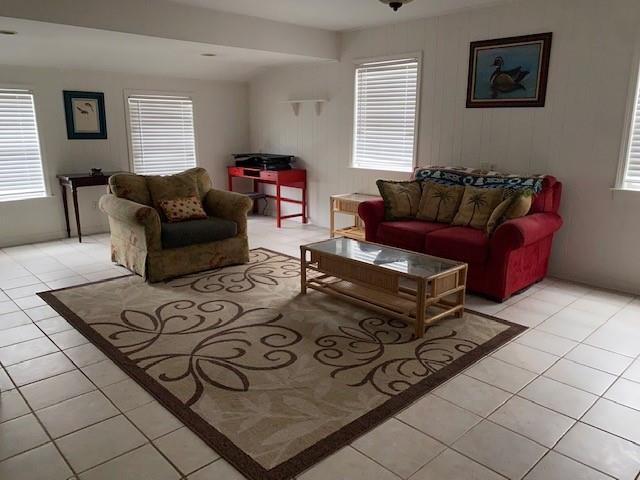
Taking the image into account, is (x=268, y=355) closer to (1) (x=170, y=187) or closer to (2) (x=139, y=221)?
(2) (x=139, y=221)

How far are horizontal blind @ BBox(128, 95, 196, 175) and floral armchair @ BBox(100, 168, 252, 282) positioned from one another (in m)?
1.80

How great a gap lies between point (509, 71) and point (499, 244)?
5.64ft

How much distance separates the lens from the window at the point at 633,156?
3.69m

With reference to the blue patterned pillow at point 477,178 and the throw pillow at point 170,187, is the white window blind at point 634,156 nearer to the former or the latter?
the blue patterned pillow at point 477,178

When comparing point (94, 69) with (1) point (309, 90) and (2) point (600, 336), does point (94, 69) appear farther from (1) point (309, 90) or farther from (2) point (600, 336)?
(2) point (600, 336)

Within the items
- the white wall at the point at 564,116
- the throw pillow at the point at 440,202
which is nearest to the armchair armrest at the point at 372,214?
the throw pillow at the point at 440,202

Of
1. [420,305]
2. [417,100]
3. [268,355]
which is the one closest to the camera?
[268,355]

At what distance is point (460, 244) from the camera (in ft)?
12.3

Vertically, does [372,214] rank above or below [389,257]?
above

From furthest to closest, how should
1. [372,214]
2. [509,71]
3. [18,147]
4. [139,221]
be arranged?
[18,147] → [372,214] → [509,71] → [139,221]

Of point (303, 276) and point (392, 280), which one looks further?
point (303, 276)

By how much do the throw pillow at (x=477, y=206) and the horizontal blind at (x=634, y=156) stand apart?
956 mm

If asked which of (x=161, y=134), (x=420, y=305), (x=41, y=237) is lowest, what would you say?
(x=41, y=237)

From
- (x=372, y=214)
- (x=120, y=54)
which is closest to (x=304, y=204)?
(x=372, y=214)
